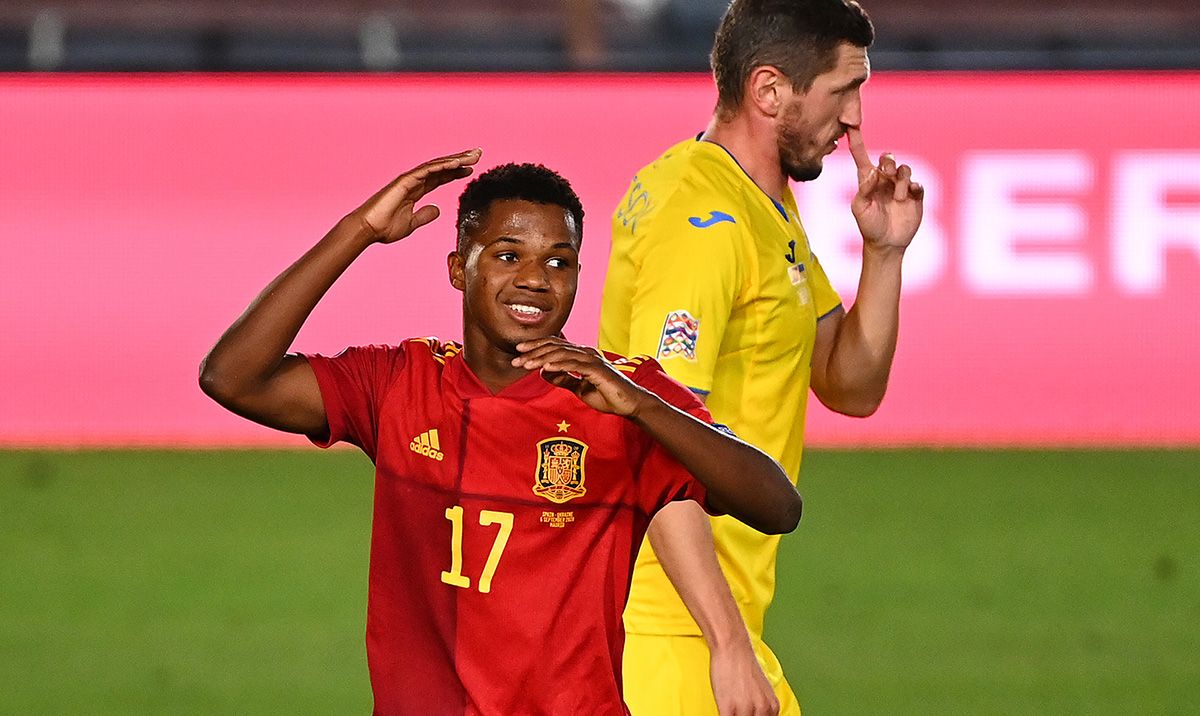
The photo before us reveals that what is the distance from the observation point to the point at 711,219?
11.5 ft

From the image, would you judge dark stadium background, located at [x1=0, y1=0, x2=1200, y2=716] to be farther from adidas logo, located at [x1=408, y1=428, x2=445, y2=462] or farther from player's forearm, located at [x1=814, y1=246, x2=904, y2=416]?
adidas logo, located at [x1=408, y1=428, x2=445, y2=462]

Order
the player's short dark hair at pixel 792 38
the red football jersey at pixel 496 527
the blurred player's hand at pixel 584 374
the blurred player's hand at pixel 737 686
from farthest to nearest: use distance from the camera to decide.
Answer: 1. the player's short dark hair at pixel 792 38
2. the blurred player's hand at pixel 737 686
3. the red football jersey at pixel 496 527
4. the blurred player's hand at pixel 584 374

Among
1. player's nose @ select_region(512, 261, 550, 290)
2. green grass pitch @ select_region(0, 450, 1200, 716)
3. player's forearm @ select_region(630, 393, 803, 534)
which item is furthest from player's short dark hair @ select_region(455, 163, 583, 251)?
green grass pitch @ select_region(0, 450, 1200, 716)

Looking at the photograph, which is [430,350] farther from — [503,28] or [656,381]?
[503,28]

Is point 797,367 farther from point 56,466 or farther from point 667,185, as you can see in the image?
point 56,466

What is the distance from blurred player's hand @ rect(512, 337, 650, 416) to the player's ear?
48.3 inches

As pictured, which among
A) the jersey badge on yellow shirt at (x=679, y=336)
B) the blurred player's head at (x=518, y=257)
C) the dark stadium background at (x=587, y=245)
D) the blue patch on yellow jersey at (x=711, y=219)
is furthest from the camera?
the dark stadium background at (x=587, y=245)

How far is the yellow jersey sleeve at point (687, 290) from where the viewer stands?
132 inches

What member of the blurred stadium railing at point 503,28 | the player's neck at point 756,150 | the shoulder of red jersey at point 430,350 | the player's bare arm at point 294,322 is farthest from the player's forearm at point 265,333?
the blurred stadium railing at point 503,28

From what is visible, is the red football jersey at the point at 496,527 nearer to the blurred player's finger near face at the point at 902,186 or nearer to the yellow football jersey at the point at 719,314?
the yellow football jersey at the point at 719,314

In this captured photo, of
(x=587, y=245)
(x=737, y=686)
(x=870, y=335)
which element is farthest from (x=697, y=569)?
(x=587, y=245)

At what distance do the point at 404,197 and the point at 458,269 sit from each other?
0.17 meters

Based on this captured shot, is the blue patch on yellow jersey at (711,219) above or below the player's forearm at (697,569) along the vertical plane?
above

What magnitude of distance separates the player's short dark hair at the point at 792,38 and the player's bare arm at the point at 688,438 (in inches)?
46.3
